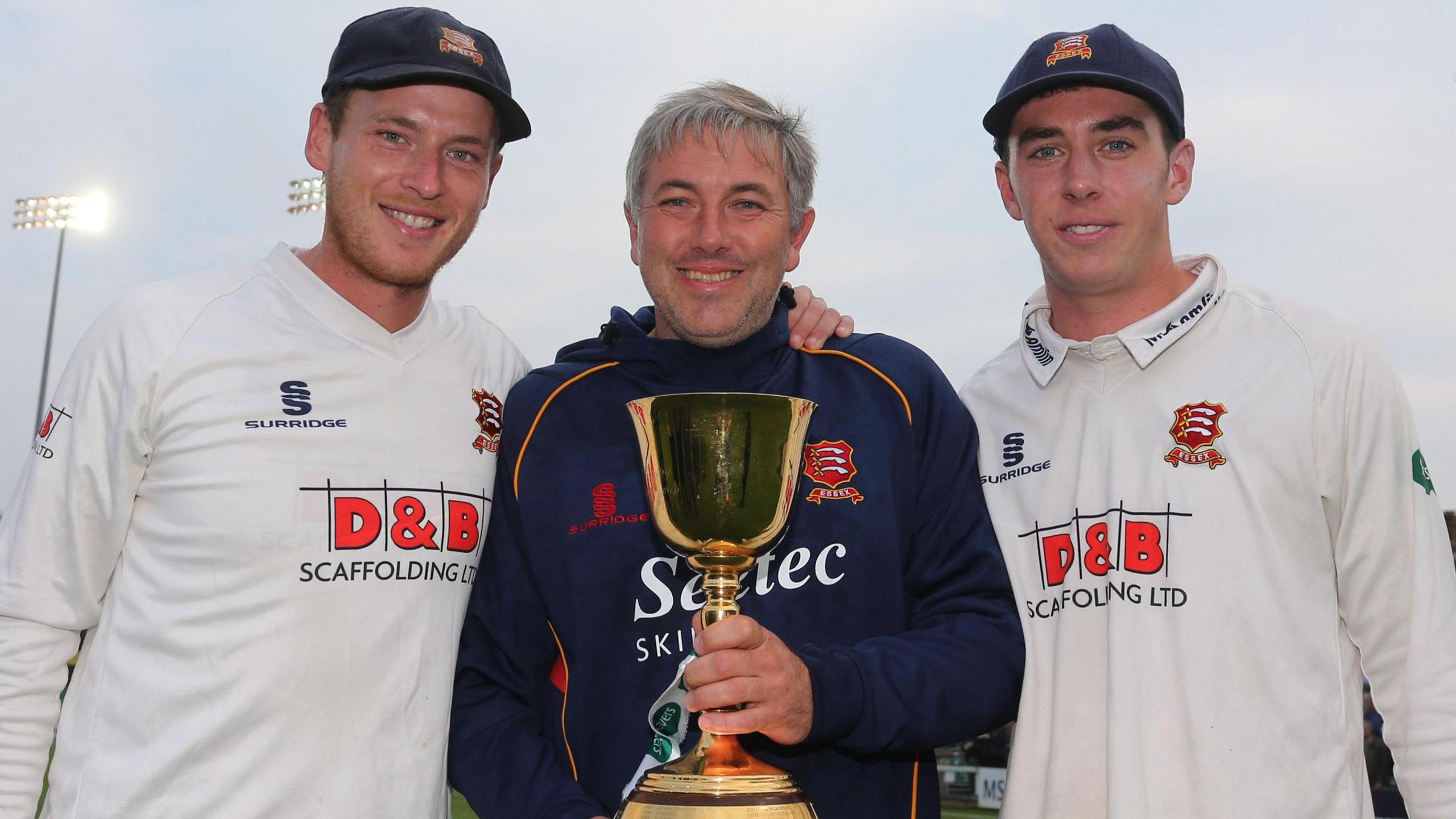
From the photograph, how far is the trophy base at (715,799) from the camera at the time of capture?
84.5 inches

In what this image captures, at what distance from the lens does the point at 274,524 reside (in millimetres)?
2838

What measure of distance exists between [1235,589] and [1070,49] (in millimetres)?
1358

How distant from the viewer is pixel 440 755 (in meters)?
2.89

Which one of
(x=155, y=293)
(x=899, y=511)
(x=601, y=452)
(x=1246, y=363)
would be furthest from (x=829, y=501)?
(x=155, y=293)

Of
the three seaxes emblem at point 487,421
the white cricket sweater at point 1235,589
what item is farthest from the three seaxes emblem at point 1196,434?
the three seaxes emblem at point 487,421

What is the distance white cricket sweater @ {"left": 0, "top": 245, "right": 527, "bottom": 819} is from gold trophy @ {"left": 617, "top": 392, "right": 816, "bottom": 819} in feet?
2.67

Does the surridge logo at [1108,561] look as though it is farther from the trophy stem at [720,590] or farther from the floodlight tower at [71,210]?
the floodlight tower at [71,210]

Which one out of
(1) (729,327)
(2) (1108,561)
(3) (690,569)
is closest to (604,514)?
(3) (690,569)

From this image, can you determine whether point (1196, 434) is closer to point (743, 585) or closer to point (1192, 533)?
point (1192, 533)

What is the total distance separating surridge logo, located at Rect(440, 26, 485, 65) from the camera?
3.09 metres

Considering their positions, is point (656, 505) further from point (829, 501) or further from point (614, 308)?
point (614, 308)

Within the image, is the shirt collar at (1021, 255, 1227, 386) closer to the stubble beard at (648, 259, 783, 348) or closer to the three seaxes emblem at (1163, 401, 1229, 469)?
the three seaxes emblem at (1163, 401, 1229, 469)

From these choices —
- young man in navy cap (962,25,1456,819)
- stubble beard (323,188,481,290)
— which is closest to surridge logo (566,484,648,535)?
stubble beard (323,188,481,290)

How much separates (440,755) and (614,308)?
3.81 ft
